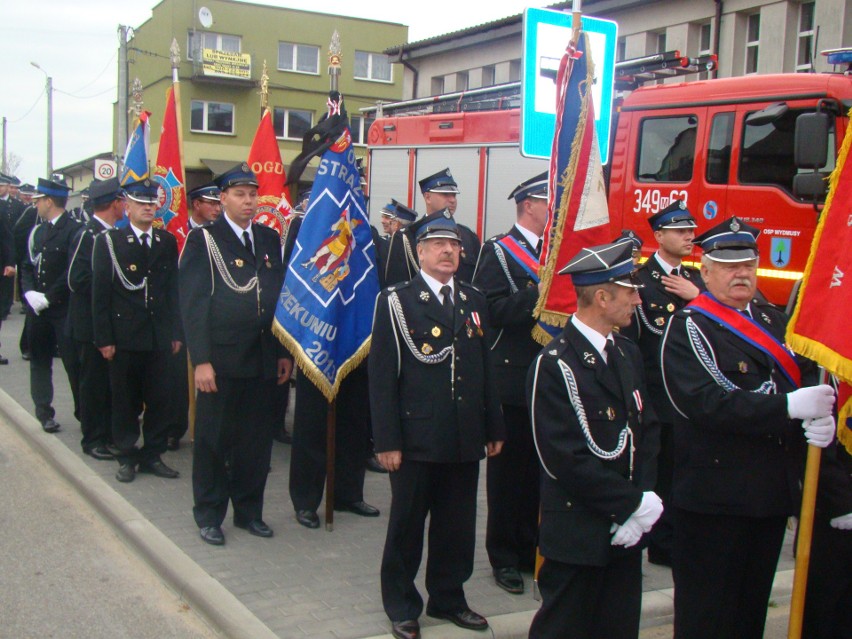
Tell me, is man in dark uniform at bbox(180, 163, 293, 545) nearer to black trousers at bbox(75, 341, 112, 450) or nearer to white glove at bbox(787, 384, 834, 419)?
black trousers at bbox(75, 341, 112, 450)

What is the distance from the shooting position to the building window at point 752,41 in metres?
18.5

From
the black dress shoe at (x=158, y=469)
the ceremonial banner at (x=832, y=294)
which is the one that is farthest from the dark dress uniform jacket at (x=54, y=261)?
the ceremonial banner at (x=832, y=294)

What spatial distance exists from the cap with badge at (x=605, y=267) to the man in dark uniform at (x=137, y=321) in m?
4.43

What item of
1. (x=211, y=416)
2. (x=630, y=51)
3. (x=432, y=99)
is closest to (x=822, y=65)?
(x=630, y=51)

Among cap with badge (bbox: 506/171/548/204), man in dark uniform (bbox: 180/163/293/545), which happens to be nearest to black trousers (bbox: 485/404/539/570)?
cap with badge (bbox: 506/171/548/204)

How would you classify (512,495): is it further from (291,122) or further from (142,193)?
(291,122)

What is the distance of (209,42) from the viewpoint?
43.9 m

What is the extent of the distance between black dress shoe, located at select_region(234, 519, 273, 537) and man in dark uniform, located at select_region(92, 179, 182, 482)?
55.4 inches

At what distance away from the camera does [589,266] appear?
366 cm

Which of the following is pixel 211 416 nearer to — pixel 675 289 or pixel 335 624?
pixel 335 624

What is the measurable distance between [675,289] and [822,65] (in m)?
12.3

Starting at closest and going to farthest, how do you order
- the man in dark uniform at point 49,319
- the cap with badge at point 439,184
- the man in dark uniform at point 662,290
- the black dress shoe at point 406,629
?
→ the black dress shoe at point 406,629, the man in dark uniform at point 662,290, the cap with badge at point 439,184, the man in dark uniform at point 49,319

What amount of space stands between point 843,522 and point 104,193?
6.40 meters

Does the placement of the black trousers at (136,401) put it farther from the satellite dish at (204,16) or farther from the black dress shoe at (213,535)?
the satellite dish at (204,16)
